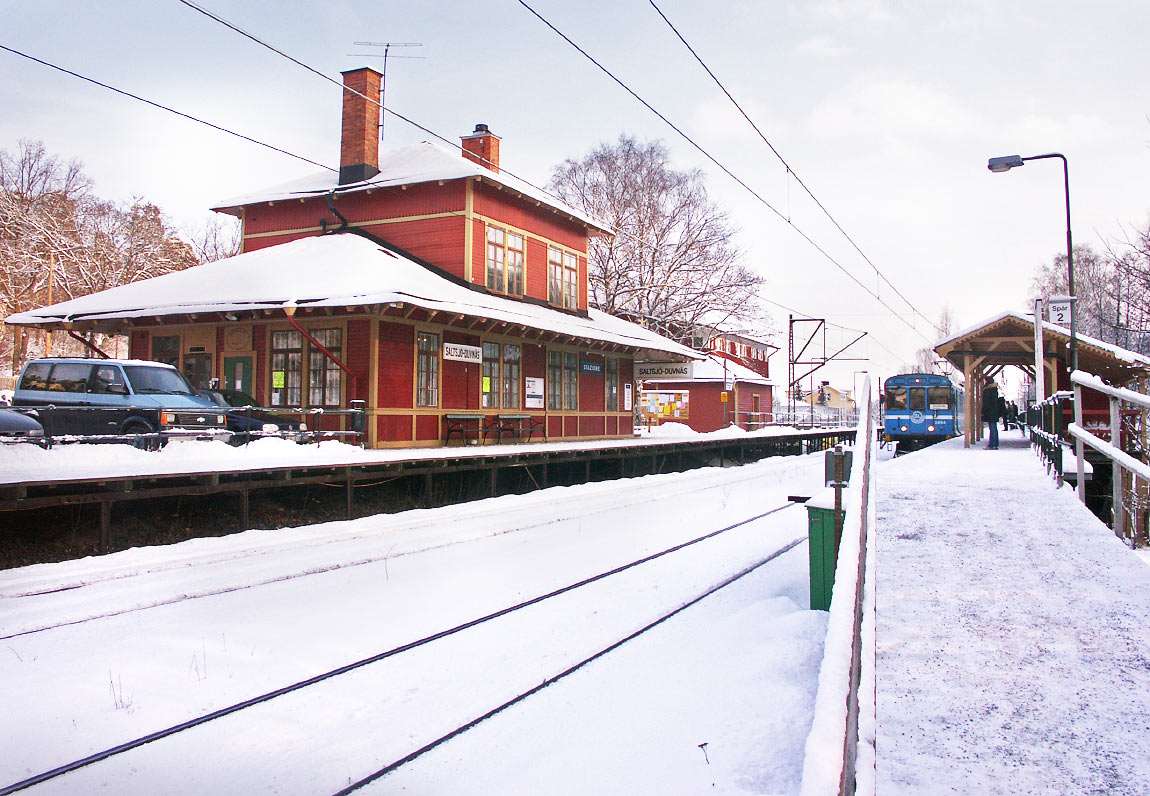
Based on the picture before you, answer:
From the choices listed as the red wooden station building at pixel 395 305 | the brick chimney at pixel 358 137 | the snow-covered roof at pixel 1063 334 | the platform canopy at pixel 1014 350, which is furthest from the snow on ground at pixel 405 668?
the brick chimney at pixel 358 137

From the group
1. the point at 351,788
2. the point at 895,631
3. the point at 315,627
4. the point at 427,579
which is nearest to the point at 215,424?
the point at 427,579

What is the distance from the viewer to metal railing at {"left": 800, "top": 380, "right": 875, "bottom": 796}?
78.6 inches

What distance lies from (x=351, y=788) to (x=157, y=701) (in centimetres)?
211

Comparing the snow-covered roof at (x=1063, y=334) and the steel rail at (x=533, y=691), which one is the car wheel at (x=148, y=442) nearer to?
the steel rail at (x=533, y=691)

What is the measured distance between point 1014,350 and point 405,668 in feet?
67.6

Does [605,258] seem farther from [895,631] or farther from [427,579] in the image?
[895,631]

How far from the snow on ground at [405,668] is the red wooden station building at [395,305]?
7169 millimetres

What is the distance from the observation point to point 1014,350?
71.4ft

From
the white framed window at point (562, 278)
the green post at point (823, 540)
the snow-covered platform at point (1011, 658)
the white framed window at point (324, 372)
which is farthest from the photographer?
the white framed window at point (562, 278)

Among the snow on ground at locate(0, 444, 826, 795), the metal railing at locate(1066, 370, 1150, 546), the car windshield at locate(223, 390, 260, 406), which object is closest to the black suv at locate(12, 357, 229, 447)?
the car windshield at locate(223, 390, 260, 406)

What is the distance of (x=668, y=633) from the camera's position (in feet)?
22.9

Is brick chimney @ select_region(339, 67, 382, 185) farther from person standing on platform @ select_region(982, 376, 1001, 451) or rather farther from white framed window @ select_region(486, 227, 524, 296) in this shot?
person standing on platform @ select_region(982, 376, 1001, 451)

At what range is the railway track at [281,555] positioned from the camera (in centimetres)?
763

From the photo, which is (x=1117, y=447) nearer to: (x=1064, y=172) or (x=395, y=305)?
→ (x=395, y=305)
